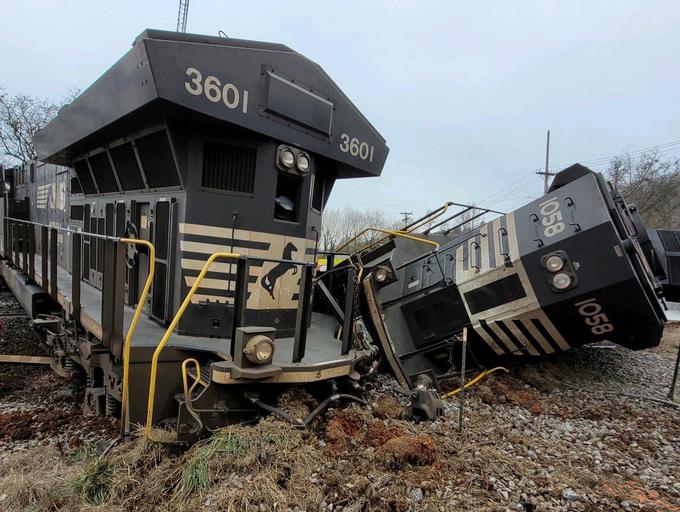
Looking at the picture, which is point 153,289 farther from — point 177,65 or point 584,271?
point 584,271

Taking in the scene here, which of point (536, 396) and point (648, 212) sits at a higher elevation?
point (648, 212)

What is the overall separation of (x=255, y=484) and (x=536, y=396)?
12.1 feet

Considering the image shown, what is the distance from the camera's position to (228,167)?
4.08 m

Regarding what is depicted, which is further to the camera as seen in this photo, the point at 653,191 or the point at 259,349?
the point at 653,191

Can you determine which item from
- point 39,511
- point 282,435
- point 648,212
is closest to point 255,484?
point 282,435

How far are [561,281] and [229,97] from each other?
3608 mm

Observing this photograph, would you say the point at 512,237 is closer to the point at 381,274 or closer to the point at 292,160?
the point at 381,274

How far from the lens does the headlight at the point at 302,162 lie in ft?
14.1

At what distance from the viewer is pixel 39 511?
2787mm

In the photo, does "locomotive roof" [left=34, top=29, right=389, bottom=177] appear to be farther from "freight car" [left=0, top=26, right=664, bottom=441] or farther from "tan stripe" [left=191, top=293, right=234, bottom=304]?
"tan stripe" [left=191, top=293, right=234, bottom=304]

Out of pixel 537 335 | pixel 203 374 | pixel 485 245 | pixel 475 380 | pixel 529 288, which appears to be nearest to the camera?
pixel 203 374

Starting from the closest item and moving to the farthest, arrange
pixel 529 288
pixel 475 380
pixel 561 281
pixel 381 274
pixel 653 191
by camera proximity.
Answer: pixel 561 281
pixel 529 288
pixel 475 380
pixel 381 274
pixel 653 191

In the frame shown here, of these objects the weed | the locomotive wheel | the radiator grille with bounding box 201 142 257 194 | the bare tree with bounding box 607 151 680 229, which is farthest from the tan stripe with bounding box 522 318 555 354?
the bare tree with bounding box 607 151 680 229

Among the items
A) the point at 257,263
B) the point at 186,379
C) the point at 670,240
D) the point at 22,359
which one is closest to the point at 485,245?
the point at 257,263
